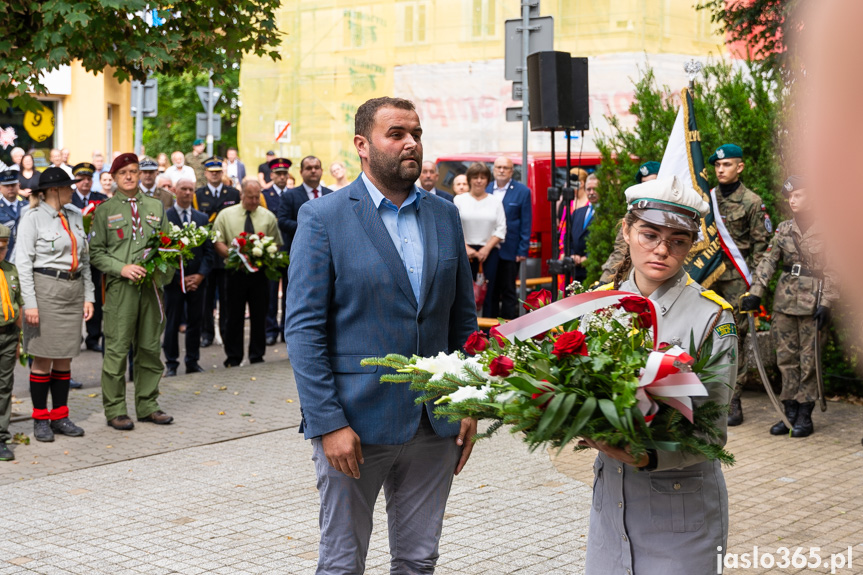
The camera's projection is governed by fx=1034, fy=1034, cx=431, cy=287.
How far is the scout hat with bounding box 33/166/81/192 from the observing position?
337 inches

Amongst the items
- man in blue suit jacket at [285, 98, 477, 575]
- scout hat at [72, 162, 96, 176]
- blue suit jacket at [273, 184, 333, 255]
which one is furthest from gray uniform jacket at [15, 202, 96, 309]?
man in blue suit jacket at [285, 98, 477, 575]

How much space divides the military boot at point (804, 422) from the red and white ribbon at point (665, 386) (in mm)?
6329

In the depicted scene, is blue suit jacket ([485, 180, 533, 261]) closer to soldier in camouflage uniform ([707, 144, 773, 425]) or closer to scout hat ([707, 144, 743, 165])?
soldier in camouflage uniform ([707, 144, 773, 425])

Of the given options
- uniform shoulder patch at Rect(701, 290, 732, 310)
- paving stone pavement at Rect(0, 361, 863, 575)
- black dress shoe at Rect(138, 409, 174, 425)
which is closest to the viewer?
uniform shoulder patch at Rect(701, 290, 732, 310)

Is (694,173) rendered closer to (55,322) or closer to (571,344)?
(55,322)

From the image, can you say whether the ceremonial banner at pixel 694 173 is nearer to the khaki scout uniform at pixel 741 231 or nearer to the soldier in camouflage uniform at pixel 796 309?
the khaki scout uniform at pixel 741 231

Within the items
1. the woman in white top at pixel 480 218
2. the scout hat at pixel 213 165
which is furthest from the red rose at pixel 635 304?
the scout hat at pixel 213 165

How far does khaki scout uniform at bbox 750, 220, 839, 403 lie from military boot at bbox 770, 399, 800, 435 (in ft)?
0.32

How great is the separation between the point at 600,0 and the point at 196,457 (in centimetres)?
1948

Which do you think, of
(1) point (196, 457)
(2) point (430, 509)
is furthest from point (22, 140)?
(2) point (430, 509)

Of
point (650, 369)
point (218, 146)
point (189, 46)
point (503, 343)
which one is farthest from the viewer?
point (218, 146)

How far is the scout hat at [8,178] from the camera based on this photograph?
13367 mm

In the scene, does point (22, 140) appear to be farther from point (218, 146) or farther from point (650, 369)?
point (650, 369)

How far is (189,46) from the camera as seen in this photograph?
941 centimetres
